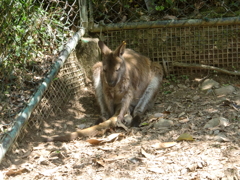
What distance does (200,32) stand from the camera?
20.3 ft

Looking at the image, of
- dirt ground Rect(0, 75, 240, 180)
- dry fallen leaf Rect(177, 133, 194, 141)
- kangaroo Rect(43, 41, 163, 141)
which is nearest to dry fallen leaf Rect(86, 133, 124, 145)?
dirt ground Rect(0, 75, 240, 180)

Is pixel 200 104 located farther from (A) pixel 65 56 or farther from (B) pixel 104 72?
(A) pixel 65 56

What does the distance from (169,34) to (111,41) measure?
3.35 feet

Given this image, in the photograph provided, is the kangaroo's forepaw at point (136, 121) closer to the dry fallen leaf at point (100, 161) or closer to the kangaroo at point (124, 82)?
the kangaroo at point (124, 82)

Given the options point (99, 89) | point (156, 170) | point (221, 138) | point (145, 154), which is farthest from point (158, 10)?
point (156, 170)

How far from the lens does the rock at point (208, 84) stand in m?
5.97

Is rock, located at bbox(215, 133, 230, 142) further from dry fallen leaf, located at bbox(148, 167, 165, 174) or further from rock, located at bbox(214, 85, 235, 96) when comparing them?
rock, located at bbox(214, 85, 235, 96)

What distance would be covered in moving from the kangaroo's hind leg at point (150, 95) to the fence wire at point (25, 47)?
4.17 ft

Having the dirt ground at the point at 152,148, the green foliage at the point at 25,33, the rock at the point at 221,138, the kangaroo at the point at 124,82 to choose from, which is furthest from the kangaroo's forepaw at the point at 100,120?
the rock at the point at 221,138

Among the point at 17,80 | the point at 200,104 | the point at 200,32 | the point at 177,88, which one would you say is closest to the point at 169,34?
the point at 200,32

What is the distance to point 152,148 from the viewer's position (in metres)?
3.98

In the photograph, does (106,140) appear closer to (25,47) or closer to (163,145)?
(163,145)

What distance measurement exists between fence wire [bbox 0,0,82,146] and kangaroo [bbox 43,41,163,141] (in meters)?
0.74

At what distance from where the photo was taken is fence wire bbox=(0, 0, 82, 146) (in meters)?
4.72
